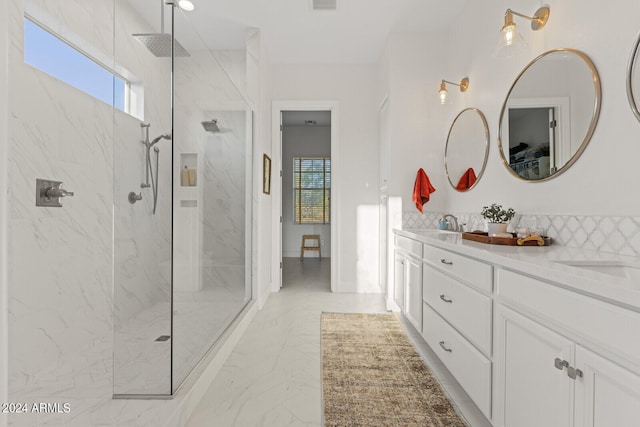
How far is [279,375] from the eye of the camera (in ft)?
6.89

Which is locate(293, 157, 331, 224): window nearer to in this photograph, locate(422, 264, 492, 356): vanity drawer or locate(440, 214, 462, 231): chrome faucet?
locate(440, 214, 462, 231): chrome faucet

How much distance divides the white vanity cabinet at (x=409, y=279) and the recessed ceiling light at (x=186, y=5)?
2.84m

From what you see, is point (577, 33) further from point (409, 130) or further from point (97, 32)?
point (97, 32)

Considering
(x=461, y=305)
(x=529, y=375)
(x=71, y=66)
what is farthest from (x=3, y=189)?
(x=461, y=305)

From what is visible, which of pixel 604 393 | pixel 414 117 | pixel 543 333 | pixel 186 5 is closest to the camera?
pixel 604 393

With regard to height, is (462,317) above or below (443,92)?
below

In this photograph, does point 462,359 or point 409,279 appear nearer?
point 462,359

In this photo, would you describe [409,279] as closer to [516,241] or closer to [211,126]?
[516,241]

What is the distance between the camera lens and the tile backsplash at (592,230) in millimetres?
1394

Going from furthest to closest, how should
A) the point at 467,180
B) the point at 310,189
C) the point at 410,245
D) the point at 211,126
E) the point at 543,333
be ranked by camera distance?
the point at 310,189 < the point at 467,180 < the point at 410,245 < the point at 211,126 < the point at 543,333

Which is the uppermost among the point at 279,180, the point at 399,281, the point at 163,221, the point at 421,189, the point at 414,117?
the point at 414,117

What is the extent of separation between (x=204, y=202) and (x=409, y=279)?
1698 millimetres

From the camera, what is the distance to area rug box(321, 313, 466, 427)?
1.67 metres

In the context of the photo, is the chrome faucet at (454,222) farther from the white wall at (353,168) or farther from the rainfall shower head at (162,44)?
the rainfall shower head at (162,44)
